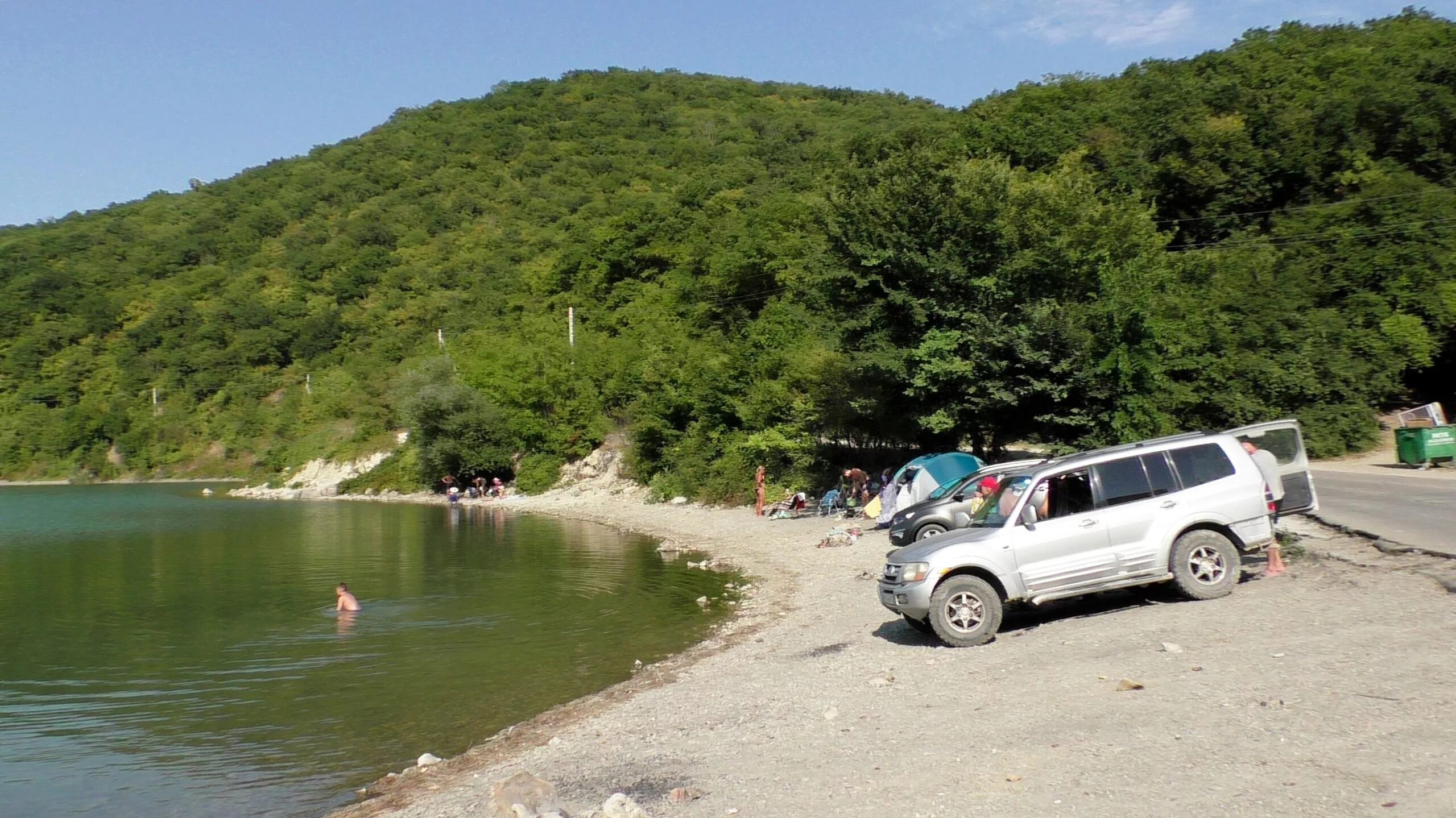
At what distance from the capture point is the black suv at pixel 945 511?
18.8m

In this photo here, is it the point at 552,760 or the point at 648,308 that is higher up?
the point at 648,308

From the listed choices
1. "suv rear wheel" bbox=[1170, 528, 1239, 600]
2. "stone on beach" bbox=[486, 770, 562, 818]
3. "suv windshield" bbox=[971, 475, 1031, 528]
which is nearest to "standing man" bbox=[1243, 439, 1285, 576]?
"suv rear wheel" bbox=[1170, 528, 1239, 600]

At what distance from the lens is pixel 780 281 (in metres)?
50.0

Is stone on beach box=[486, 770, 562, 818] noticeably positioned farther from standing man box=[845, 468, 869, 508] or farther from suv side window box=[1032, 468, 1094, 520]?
standing man box=[845, 468, 869, 508]

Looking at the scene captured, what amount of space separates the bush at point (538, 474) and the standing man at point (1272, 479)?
4583cm

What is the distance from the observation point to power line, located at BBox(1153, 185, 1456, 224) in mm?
39250

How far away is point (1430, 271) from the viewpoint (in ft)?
119

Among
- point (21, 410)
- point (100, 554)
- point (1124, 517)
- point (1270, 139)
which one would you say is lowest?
point (100, 554)

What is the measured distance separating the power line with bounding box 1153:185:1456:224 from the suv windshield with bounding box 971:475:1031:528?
3285 centimetres

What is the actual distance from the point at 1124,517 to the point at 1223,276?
96.1ft

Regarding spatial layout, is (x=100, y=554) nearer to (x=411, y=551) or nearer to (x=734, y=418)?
(x=411, y=551)

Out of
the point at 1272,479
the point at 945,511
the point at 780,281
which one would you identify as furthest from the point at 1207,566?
the point at 780,281

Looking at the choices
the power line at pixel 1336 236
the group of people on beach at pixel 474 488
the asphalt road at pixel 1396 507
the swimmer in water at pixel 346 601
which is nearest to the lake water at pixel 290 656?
the swimmer in water at pixel 346 601

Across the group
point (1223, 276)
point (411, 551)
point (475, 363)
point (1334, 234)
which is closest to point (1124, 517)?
point (411, 551)
